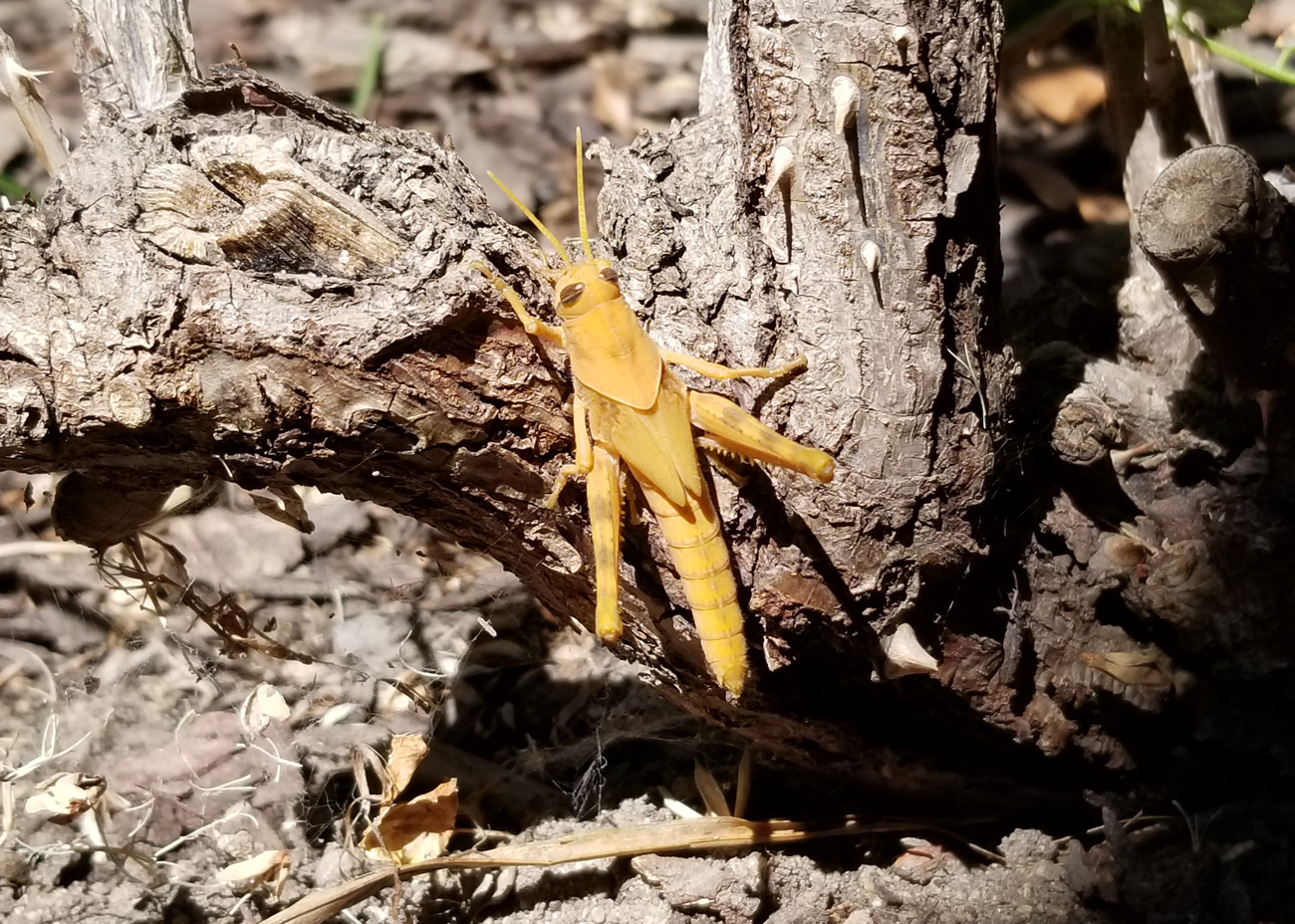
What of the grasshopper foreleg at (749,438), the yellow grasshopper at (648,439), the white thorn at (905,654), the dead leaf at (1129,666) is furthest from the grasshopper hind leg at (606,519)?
the dead leaf at (1129,666)

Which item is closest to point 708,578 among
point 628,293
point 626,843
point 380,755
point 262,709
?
point 628,293

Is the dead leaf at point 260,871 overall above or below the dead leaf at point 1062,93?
below

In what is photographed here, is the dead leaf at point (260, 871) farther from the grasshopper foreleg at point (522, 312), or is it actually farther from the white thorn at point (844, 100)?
the white thorn at point (844, 100)

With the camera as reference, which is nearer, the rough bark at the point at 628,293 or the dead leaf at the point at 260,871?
the rough bark at the point at 628,293

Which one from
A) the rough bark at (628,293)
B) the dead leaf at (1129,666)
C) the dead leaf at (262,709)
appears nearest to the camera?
the rough bark at (628,293)

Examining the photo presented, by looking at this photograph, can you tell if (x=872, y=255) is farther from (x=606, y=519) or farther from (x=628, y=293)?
(x=606, y=519)

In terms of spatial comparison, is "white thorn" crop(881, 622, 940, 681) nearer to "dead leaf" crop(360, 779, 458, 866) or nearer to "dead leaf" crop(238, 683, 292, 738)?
"dead leaf" crop(360, 779, 458, 866)

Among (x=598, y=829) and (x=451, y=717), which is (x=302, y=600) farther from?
(x=598, y=829)
